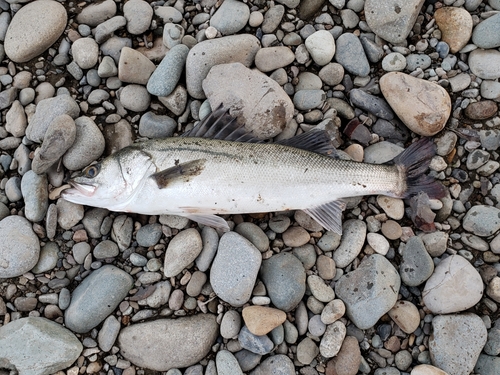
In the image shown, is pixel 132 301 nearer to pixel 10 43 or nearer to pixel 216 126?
pixel 216 126

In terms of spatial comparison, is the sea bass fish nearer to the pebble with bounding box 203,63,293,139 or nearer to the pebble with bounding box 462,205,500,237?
the pebble with bounding box 203,63,293,139

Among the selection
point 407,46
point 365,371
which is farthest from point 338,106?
point 365,371

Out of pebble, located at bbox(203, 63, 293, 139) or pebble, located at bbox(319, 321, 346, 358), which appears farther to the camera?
pebble, located at bbox(203, 63, 293, 139)

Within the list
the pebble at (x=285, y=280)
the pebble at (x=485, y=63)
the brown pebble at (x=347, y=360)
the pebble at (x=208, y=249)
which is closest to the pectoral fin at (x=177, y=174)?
the pebble at (x=208, y=249)

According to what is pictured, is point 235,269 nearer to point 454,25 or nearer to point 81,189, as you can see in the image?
point 81,189

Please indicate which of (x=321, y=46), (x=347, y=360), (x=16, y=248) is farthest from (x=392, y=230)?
(x=16, y=248)

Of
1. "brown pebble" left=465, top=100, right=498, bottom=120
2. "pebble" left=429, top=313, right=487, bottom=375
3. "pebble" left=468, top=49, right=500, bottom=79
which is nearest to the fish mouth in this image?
"pebble" left=429, top=313, right=487, bottom=375
